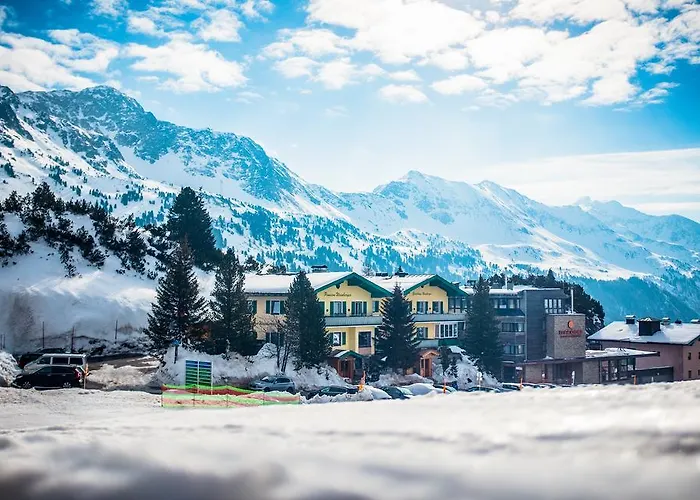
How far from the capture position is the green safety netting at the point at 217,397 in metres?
26.1

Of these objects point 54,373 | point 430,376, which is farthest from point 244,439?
point 430,376

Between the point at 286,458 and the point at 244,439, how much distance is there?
17.9 inches

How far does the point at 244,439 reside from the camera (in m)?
3.21

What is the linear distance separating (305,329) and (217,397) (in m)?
17.6

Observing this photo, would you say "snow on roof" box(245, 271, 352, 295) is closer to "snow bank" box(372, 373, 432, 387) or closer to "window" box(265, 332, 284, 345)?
"window" box(265, 332, 284, 345)

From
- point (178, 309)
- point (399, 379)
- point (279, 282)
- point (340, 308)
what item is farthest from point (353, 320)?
point (178, 309)

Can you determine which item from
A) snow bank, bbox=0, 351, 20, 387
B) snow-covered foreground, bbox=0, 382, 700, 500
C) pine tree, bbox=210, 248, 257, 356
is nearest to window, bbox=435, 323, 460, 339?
pine tree, bbox=210, 248, 257, 356

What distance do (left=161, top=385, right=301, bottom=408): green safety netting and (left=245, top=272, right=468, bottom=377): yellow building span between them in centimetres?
1363

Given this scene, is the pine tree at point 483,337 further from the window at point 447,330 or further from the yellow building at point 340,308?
the yellow building at point 340,308

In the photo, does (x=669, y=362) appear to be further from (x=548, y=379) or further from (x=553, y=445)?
(x=553, y=445)

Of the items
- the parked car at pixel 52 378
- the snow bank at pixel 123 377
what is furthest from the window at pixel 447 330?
the parked car at pixel 52 378

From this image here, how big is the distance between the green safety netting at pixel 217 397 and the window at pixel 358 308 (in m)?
18.1

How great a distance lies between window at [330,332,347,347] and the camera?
2061 inches

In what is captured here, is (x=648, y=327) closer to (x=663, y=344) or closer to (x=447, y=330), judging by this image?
(x=663, y=344)
